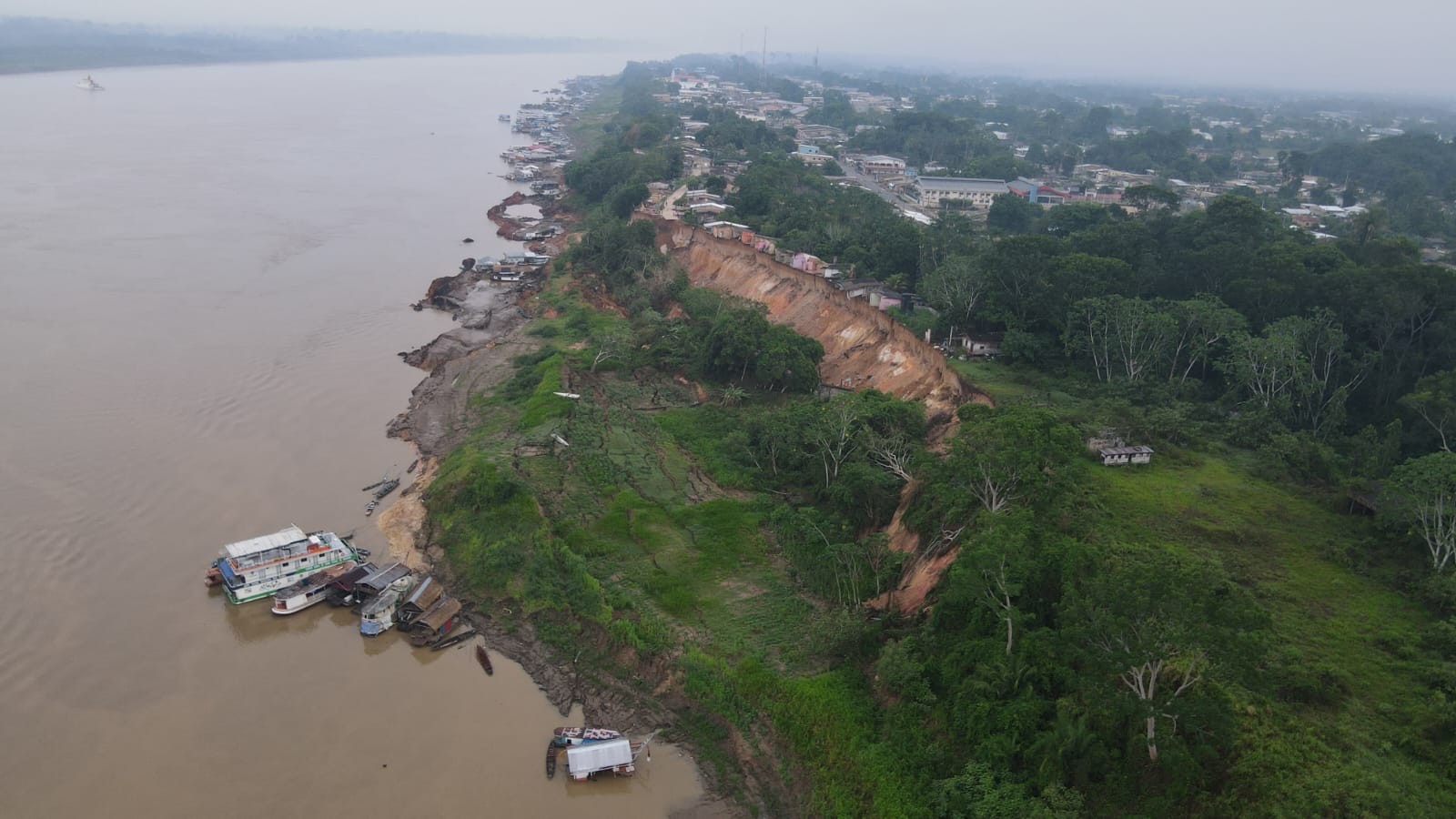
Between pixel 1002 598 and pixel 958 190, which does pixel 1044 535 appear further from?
pixel 958 190

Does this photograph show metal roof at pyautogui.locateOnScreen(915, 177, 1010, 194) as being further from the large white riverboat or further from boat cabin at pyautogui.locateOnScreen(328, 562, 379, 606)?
boat cabin at pyautogui.locateOnScreen(328, 562, 379, 606)

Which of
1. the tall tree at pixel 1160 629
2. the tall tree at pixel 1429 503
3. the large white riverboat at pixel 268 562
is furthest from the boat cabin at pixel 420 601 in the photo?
the tall tree at pixel 1429 503

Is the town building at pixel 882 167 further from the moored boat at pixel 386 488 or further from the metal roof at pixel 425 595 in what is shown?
the metal roof at pixel 425 595

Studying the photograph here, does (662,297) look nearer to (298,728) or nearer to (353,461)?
(353,461)

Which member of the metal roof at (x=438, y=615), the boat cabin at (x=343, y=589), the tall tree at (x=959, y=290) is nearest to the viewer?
the metal roof at (x=438, y=615)

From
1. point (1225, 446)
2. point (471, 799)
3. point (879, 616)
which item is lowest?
point (471, 799)

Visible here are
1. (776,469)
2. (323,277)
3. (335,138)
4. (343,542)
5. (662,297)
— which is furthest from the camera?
(335,138)

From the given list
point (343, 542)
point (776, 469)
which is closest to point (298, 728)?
point (343, 542)

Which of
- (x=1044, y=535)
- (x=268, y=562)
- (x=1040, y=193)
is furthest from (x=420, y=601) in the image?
(x=1040, y=193)
